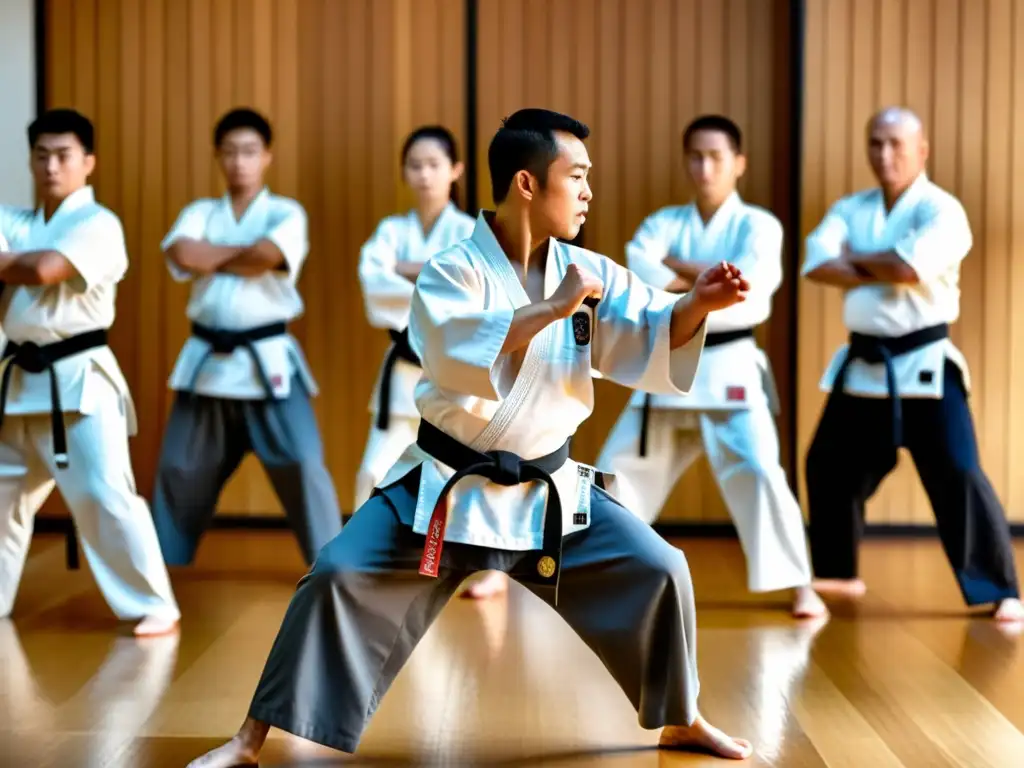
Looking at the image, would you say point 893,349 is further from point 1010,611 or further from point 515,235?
point 515,235

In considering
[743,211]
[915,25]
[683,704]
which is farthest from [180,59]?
[683,704]

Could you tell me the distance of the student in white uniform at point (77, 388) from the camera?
3.73 m

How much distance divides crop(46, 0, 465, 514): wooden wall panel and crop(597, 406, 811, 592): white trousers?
1.76 meters

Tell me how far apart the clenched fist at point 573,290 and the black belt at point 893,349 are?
6.96 ft

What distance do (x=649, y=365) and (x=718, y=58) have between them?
3259 millimetres

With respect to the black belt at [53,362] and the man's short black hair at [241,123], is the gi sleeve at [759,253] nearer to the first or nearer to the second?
the man's short black hair at [241,123]

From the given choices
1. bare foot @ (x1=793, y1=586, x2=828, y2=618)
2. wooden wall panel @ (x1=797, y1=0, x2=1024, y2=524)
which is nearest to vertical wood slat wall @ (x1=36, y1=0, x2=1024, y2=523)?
wooden wall panel @ (x1=797, y1=0, x2=1024, y2=524)

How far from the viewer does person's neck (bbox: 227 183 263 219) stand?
466 centimetres

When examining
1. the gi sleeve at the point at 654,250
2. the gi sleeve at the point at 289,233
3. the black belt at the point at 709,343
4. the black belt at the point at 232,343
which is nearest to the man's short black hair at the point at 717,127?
the gi sleeve at the point at 654,250

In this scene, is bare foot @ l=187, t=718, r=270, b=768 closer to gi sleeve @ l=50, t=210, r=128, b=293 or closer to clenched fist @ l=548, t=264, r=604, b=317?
clenched fist @ l=548, t=264, r=604, b=317

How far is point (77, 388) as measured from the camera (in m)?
3.73

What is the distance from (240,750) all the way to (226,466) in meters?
2.11

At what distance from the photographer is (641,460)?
13.7ft

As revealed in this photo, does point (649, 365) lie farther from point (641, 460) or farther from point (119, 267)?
point (119, 267)
